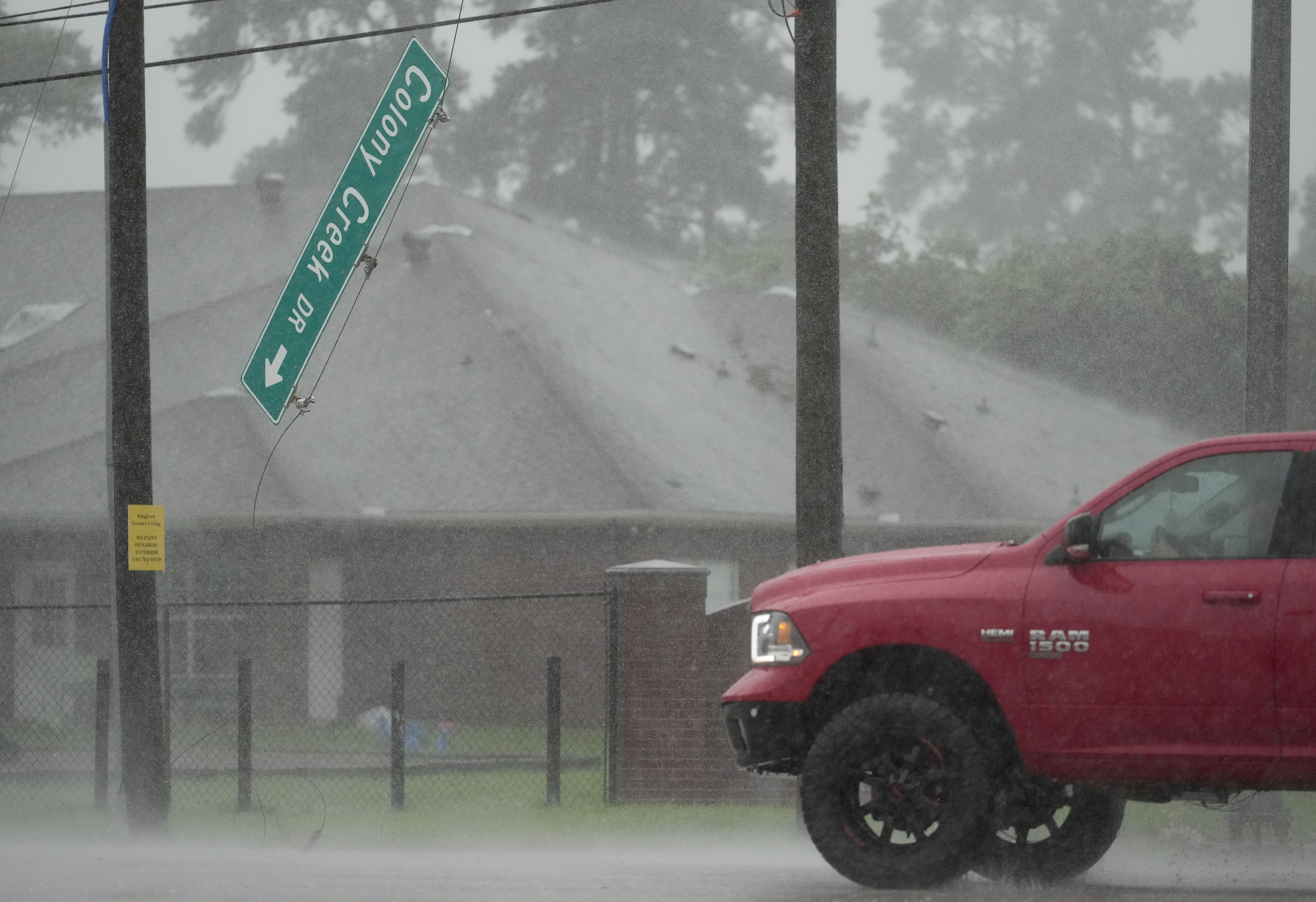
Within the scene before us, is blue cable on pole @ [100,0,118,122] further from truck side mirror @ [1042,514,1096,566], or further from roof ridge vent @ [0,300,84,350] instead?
roof ridge vent @ [0,300,84,350]

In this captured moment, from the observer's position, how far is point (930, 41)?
4956 centimetres

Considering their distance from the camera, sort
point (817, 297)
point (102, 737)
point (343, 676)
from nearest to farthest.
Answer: point (817, 297) → point (102, 737) → point (343, 676)

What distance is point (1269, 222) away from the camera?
12.1 meters

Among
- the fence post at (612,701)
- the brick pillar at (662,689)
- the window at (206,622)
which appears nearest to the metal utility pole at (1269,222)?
the brick pillar at (662,689)

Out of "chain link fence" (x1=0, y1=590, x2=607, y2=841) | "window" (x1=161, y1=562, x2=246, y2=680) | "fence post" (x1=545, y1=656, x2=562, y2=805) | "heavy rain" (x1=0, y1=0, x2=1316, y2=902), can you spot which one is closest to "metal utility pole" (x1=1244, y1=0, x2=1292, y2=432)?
"heavy rain" (x1=0, y1=0, x2=1316, y2=902)

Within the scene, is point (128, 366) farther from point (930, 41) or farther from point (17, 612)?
point (930, 41)

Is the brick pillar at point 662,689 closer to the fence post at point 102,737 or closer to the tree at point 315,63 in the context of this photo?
the fence post at point 102,737

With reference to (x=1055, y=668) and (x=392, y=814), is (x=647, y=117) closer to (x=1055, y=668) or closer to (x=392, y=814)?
(x=392, y=814)

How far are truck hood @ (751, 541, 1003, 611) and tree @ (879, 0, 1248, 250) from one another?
36.9 meters

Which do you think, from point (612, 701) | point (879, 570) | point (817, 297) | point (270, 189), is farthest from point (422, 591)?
point (879, 570)

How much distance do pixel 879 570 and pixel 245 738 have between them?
25.0 ft

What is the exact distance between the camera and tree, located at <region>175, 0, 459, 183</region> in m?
42.5

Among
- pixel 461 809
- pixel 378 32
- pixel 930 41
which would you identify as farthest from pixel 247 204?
pixel 930 41

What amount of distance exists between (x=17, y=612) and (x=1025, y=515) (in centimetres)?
1476
